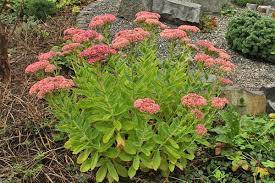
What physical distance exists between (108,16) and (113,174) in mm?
1170

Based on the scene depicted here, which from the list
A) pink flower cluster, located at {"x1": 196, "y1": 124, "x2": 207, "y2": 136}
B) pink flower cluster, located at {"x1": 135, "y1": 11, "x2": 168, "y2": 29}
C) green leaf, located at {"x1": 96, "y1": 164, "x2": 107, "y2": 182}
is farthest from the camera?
pink flower cluster, located at {"x1": 135, "y1": 11, "x2": 168, "y2": 29}

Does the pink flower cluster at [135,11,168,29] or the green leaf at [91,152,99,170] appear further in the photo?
the pink flower cluster at [135,11,168,29]

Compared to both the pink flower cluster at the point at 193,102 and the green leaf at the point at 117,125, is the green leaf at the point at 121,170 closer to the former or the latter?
the green leaf at the point at 117,125

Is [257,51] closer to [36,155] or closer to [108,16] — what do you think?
[108,16]

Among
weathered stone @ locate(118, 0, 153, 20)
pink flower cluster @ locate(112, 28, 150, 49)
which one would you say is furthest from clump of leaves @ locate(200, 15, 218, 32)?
pink flower cluster @ locate(112, 28, 150, 49)

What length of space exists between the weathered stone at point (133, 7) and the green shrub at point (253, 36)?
126 cm

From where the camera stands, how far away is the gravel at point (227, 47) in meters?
5.29

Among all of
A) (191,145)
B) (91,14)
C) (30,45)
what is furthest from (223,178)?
(91,14)

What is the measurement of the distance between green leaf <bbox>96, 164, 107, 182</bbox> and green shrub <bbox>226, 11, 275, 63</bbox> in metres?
2.98

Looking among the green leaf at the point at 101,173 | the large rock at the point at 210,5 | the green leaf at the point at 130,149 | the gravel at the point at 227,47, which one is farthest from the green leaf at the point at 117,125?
the large rock at the point at 210,5

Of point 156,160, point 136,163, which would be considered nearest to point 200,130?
point 156,160

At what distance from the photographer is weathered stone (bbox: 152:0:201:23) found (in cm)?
641

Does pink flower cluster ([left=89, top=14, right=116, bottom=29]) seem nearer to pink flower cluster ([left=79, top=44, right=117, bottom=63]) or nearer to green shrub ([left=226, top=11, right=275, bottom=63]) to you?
pink flower cluster ([left=79, top=44, right=117, bottom=63])

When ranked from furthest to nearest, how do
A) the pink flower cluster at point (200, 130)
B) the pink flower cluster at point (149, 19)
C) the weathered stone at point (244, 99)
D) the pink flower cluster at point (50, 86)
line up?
1. the weathered stone at point (244, 99)
2. the pink flower cluster at point (149, 19)
3. the pink flower cluster at point (200, 130)
4. the pink flower cluster at point (50, 86)
